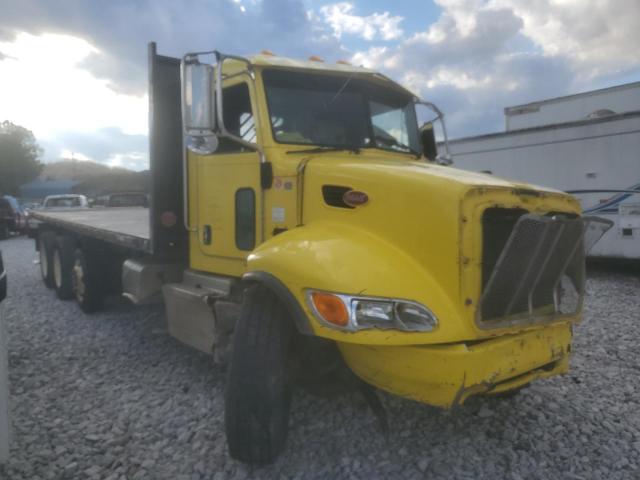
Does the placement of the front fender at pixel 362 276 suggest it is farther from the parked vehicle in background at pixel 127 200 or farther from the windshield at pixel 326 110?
the parked vehicle in background at pixel 127 200

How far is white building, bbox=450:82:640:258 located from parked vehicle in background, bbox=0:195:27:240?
60.7 feet

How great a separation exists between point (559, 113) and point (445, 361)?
11504mm

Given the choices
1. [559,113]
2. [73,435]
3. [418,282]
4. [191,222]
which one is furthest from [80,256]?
[559,113]

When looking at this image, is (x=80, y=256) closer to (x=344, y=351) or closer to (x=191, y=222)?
(x=191, y=222)

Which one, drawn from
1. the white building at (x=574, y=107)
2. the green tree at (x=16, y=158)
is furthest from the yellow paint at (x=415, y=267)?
the green tree at (x=16, y=158)

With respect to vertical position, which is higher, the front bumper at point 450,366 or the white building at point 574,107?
the white building at point 574,107

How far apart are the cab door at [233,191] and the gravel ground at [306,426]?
1.18m

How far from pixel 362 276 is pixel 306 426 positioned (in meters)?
1.44

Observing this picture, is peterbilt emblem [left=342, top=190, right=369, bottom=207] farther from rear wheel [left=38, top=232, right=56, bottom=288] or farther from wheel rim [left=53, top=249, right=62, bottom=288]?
rear wheel [left=38, top=232, right=56, bottom=288]

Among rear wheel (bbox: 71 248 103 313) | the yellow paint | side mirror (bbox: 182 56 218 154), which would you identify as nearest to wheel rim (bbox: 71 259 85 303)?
rear wheel (bbox: 71 248 103 313)

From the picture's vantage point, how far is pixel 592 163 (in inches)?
368

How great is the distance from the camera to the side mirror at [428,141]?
15.8 ft

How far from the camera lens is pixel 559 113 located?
12.2 m

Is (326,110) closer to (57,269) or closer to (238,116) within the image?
(238,116)
